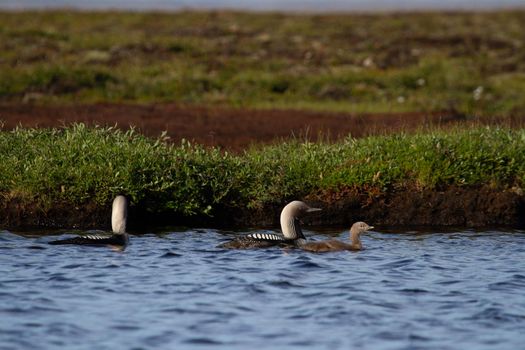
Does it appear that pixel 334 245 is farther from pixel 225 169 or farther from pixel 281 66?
pixel 281 66

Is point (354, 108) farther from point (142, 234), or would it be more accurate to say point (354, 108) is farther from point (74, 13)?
point (74, 13)

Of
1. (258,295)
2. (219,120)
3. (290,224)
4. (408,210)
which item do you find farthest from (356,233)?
(219,120)

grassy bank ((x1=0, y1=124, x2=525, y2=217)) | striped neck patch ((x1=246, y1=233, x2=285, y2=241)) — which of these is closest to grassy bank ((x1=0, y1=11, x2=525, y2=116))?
grassy bank ((x1=0, y1=124, x2=525, y2=217))

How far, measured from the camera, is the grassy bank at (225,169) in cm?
1488

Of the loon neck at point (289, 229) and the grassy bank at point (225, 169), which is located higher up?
Result: the grassy bank at point (225, 169)

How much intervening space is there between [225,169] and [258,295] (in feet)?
17.0

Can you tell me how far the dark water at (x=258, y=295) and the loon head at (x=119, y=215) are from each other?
1.07ft

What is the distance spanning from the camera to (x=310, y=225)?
52.3 feet

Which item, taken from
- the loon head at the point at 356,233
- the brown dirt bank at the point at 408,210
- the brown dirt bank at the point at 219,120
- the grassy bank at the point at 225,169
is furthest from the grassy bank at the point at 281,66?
the loon head at the point at 356,233

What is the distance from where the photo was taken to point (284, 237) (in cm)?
1382

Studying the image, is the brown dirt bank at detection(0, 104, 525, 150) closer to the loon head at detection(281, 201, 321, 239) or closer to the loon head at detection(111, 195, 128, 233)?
the loon head at detection(281, 201, 321, 239)

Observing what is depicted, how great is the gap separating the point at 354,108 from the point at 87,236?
21786mm

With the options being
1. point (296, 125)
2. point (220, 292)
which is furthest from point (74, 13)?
point (220, 292)

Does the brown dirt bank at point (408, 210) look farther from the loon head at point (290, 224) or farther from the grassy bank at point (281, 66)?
the grassy bank at point (281, 66)
